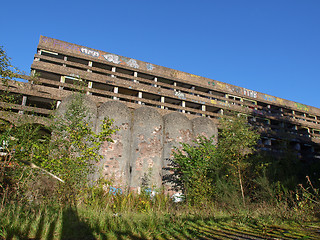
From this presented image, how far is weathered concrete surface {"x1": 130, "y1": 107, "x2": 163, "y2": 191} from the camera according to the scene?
1384 centimetres

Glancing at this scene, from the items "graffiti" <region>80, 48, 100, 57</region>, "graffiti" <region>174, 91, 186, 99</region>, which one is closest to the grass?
"graffiti" <region>80, 48, 100, 57</region>

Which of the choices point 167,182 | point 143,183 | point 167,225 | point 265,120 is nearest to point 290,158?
point 167,182

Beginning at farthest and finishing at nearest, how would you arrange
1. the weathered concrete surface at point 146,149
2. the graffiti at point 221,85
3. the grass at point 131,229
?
the graffiti at point 221,85 < the weathered concrete surface at point 146,149 < the grass at point 131,229

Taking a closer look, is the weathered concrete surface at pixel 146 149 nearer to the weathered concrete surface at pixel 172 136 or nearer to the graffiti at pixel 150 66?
the weathered concrete surface at pixel 172 136

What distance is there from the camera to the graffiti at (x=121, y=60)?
3066 cm

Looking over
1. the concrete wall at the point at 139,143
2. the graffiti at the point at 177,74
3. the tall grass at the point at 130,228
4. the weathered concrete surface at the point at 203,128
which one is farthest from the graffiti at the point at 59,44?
the tall grass at the point at 130,228

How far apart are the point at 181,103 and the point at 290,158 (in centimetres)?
1643

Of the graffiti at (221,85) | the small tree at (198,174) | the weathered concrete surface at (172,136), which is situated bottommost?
the small tree at (198,174)

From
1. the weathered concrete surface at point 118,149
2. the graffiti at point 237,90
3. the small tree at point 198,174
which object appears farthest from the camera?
the graffiti at point 237,90

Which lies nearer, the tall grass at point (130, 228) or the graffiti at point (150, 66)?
the tall grass at point (130, 228)

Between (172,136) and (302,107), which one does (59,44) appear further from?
(302,107)

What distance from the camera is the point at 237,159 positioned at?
988 cm

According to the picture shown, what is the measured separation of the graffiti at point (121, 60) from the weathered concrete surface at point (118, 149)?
17.2m

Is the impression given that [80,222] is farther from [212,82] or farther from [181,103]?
[212,82]
